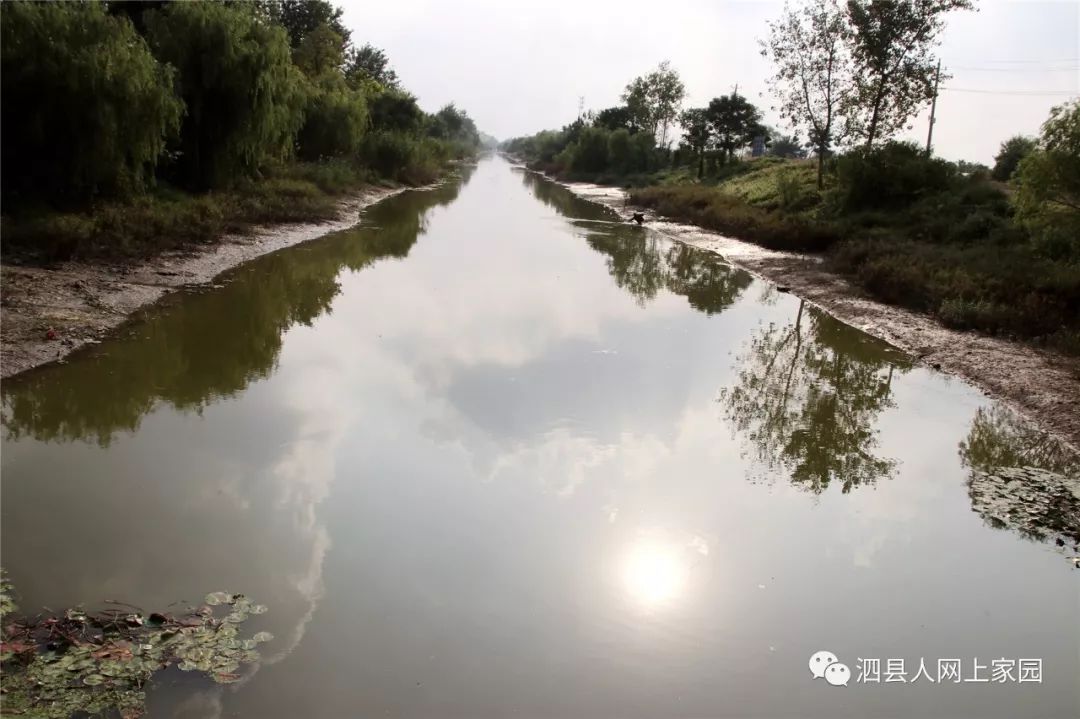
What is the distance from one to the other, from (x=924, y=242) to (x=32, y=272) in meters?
19.6

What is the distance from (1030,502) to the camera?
6918 millimetres

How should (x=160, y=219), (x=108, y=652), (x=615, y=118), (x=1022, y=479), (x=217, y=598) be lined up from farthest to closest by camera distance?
1. (x=615, y=118)
2. (x=160, y=219)
3. (x=1022, y=479)
4. (x=217, y=598)
5. (x=108, y=652)

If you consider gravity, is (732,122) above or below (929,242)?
above

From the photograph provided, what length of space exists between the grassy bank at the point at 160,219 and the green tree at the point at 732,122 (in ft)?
98.4

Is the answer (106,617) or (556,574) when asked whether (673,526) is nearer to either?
(556,574)

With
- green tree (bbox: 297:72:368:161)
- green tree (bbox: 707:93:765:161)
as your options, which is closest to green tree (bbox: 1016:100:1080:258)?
green tree (bbox: 297:72:368:161)

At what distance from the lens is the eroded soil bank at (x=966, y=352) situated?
368 inches

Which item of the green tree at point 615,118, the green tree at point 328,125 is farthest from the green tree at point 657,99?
the green tree at point 328,125

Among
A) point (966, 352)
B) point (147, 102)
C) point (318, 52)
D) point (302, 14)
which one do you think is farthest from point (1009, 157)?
point (302, 14)

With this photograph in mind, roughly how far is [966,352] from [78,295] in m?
14.0

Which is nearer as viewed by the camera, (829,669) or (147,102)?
(829,669)

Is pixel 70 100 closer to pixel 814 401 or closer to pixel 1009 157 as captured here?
pixel 814 401

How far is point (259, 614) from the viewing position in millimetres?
4531

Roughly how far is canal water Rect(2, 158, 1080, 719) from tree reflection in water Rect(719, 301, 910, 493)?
0.06 meters
